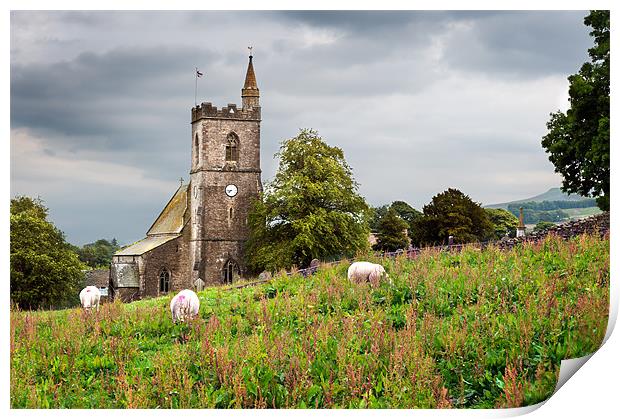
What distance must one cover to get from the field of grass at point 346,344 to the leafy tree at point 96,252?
52.9 inches

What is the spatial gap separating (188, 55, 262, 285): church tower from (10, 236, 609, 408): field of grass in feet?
70.3

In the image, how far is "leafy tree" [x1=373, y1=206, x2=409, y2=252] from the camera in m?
21.3

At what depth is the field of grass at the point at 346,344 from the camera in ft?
26.8

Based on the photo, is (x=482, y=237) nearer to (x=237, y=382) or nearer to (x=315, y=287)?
(x=315, y=287)

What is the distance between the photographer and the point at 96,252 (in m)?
13.9

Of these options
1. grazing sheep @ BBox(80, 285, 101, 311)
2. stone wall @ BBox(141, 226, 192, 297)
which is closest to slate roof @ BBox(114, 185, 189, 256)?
stone wall @ BBox(141, 226, 192, 297)

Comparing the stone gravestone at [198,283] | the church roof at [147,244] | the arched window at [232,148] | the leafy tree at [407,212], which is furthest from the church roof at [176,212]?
the leafy tree at [407,212]

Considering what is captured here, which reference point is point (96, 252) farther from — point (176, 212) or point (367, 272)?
point (176, 212)

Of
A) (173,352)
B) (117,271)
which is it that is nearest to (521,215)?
(173,352)

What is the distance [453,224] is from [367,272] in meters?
12.9

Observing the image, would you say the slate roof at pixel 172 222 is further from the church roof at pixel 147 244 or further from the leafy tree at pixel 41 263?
the leafy tree at pixel 41 263

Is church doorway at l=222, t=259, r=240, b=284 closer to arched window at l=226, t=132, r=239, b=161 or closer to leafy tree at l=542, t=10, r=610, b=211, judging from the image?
arched window at l=226, t=132, r=239, b=161

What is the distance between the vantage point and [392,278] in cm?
1170
